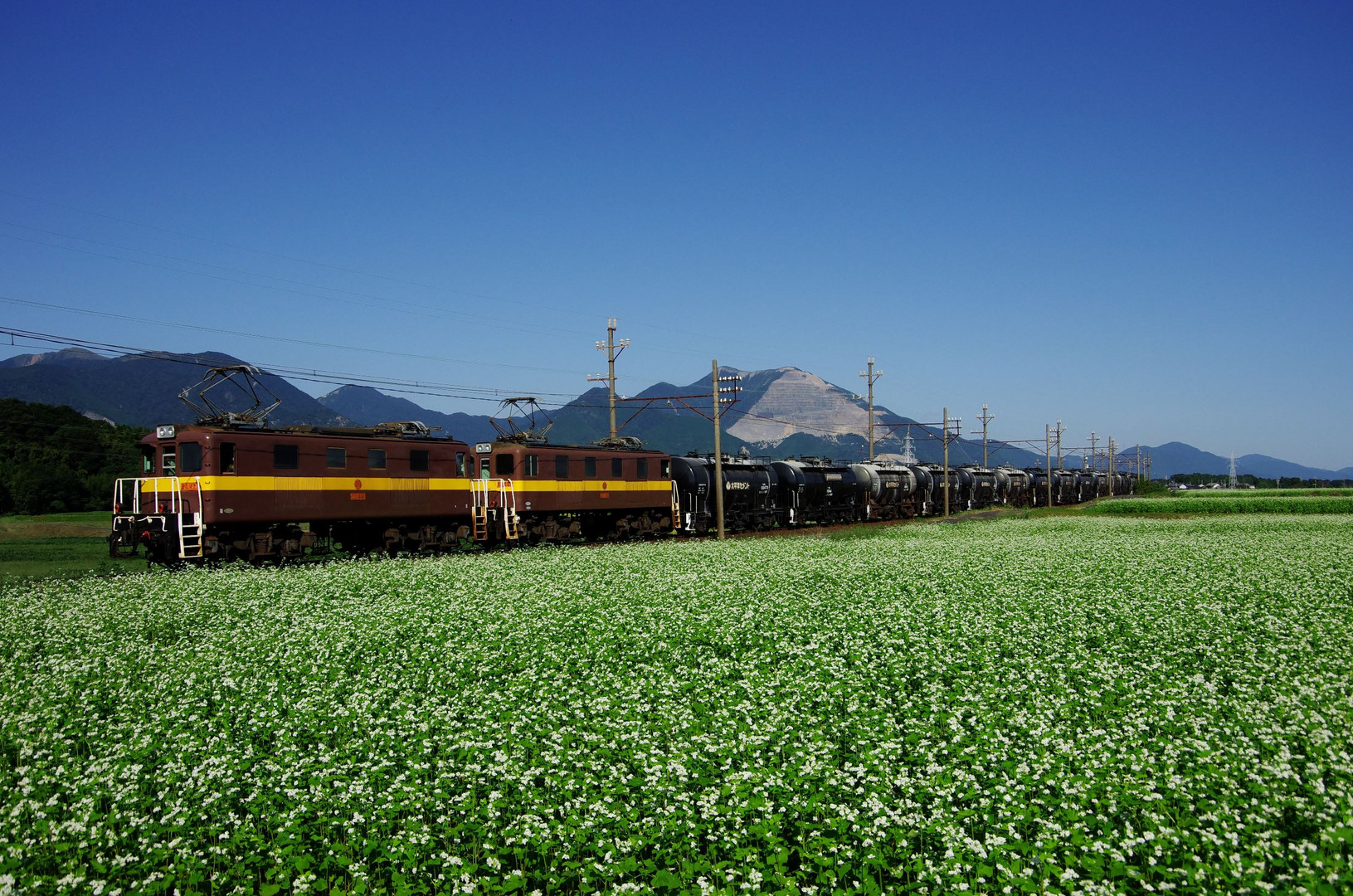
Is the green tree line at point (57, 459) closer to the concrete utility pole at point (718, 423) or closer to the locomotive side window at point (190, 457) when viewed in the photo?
the locomotive side window at point (190, 457)

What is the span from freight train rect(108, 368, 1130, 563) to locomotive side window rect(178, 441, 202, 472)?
30 mm

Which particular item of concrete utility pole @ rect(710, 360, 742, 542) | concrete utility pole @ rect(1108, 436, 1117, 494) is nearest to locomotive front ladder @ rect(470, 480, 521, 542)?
concrete utility pole @ rect(710, 360, 742, 542)

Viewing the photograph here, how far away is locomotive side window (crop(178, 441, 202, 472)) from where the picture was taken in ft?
86.0

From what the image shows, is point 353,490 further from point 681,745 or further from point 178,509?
point 681,745

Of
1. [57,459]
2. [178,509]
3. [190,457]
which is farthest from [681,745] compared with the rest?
[57,459]

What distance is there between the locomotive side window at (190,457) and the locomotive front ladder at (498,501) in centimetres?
1017

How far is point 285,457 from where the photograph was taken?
28000 mm

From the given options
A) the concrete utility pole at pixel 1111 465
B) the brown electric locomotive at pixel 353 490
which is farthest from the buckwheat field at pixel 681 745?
the concrete utility pole at pixel 1111 465

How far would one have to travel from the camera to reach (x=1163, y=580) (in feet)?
72.2

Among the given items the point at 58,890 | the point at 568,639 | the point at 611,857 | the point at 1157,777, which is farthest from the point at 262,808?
the point at 1157,777

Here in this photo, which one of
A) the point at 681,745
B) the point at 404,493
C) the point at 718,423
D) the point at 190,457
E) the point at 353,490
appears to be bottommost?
the point at 681,745

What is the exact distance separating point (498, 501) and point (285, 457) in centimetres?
864

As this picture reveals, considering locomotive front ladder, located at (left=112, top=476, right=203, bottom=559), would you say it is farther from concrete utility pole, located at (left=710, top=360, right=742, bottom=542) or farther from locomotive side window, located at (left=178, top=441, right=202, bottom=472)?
concrete utility pole, located at (left=710, top=360, right=742, bottom=542)

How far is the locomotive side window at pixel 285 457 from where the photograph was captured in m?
27.7
